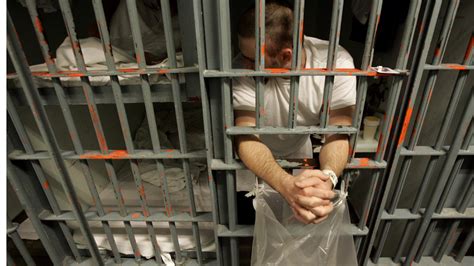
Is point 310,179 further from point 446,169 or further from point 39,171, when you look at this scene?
point 39,171

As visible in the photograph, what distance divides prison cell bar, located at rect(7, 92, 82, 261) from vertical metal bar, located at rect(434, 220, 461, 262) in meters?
1.80

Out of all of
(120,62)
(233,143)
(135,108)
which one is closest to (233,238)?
(233,143)

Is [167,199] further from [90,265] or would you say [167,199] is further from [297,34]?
[297,34]

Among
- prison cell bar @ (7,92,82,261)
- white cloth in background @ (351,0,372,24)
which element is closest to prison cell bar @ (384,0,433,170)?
white cloth in background @ (351,0,372,24)

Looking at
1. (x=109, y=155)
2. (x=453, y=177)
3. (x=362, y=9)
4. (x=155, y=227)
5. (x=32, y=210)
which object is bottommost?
(x=155, y=227)

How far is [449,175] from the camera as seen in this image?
1.05 m

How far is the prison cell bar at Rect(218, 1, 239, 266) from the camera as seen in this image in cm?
79

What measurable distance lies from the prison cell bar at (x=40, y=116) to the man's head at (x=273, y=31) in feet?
2.60

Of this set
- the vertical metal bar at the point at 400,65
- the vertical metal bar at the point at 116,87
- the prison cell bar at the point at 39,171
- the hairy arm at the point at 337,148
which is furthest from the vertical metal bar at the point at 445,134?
the prison cell bar at the point at 39,171

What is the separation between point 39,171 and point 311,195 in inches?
46.3

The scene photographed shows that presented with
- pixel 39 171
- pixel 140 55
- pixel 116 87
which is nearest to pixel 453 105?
pixel 140 55

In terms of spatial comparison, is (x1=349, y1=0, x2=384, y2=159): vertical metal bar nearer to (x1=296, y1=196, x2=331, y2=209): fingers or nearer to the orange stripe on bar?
(x1=296, y1=196, x2=331, y2=209): fingers

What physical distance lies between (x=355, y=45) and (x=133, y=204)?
194cm

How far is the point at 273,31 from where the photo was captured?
37.7 inches
